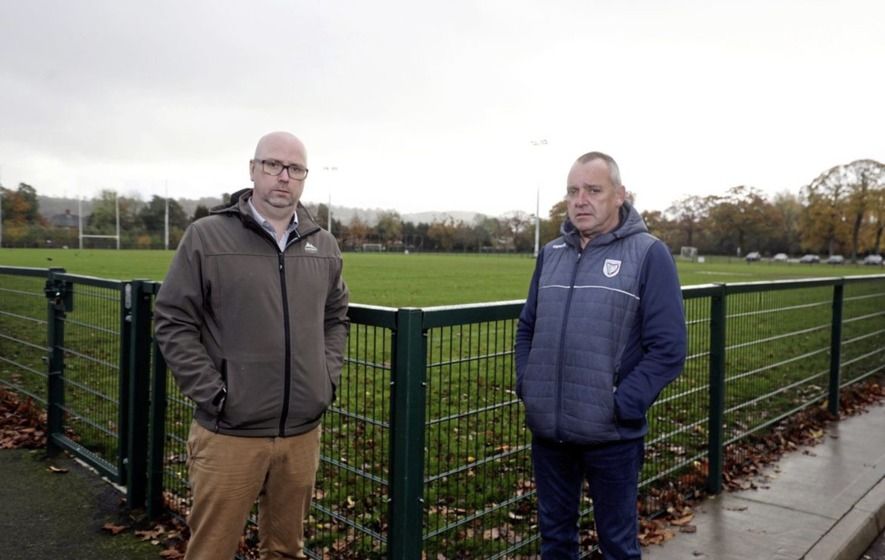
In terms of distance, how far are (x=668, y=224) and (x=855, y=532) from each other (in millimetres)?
125000

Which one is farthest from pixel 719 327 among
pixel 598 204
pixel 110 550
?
pixel 110 550

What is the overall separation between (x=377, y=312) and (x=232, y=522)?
3.41 ft

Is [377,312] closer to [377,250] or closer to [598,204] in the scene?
[598,204]

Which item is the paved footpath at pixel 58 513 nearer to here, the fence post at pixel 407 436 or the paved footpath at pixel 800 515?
the fence post at pixel 407 436

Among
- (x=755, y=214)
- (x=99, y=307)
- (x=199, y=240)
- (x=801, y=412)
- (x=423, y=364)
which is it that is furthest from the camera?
(x=755, y=214)

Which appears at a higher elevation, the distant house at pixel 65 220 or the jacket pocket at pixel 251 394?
the distant house at pixel 65 220

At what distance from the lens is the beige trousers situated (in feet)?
8.91

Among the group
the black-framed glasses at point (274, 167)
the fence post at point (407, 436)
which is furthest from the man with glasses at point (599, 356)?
the black-framed glasses at point (274, 167)

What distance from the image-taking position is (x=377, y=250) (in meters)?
123

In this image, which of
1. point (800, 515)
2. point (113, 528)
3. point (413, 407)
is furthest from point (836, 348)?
point (113, 528)

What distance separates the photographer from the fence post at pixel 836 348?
698 centimetres

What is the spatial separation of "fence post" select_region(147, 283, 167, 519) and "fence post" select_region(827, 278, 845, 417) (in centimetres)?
631

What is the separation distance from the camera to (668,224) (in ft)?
403

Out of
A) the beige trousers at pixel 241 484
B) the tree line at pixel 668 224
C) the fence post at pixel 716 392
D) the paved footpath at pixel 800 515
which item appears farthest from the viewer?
the tree line at pixel 668 224
